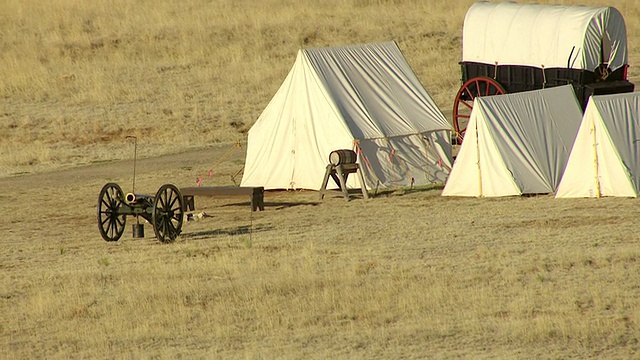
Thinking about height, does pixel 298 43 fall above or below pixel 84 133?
above

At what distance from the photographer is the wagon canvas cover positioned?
24844 mm

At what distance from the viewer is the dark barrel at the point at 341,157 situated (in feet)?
72.0

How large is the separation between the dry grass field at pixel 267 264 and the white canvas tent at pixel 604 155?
398mm

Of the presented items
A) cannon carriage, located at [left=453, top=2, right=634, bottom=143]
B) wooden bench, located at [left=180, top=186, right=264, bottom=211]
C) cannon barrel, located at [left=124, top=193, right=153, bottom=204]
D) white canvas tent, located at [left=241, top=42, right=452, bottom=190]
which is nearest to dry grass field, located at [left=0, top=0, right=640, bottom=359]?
wooden bench, located at [left=180, top=186, right=264, bottom=211]

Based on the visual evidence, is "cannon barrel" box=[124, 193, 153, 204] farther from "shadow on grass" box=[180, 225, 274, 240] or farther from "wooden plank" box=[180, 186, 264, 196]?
"wooden plank" box=[180, 186, 264, 196]

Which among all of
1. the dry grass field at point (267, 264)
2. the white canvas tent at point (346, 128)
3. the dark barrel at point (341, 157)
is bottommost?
the dry grass field at point (267, 264)

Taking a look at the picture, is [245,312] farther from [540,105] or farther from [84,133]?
[84,133]

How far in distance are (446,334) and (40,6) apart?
34.2 m

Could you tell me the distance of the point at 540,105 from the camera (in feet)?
75.0

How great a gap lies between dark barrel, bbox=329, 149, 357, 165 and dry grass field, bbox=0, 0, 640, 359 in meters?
0.70

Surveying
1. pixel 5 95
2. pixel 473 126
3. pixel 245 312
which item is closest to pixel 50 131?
pixel 5 95

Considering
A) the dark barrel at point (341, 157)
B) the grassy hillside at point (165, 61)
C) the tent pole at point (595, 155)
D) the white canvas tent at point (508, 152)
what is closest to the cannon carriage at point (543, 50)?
the white canvas tent at point (508, 152)

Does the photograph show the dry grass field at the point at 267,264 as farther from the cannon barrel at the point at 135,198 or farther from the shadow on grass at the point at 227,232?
the cannon barrel at the point at 135,198

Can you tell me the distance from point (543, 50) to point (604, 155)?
5063mm
